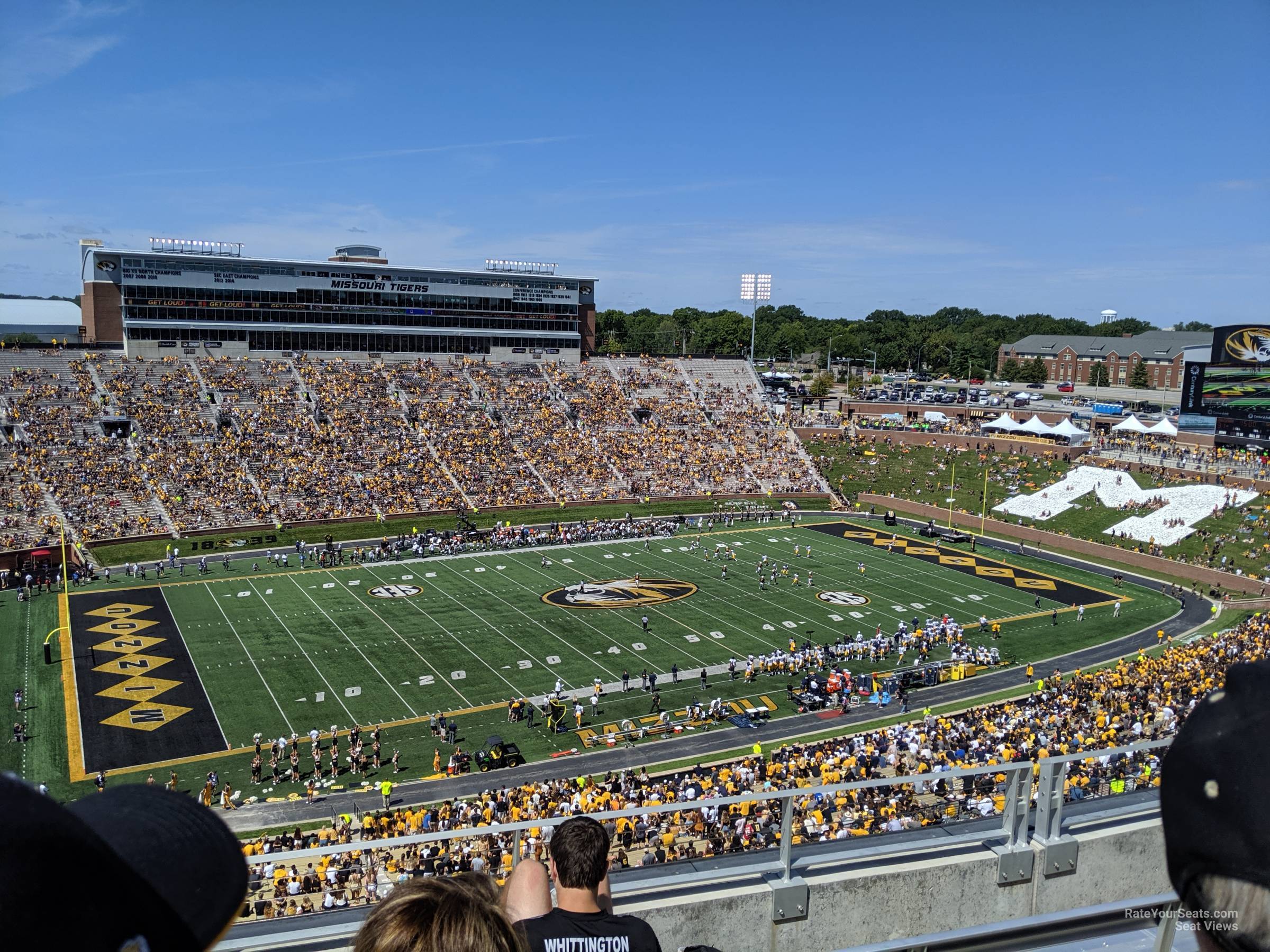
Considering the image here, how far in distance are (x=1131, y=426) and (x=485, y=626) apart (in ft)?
167

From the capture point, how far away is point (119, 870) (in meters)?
1.27

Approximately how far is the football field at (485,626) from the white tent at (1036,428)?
69.3ft

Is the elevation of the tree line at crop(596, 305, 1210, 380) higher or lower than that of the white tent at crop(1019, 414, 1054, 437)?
higher

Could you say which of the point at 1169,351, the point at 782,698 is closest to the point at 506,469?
the point at 782,698

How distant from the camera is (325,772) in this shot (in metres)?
23.2

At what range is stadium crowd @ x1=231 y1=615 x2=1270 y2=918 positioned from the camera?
14461 millimetres

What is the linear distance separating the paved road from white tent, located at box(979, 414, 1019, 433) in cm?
3347

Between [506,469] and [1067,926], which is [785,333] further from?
[1067,926]

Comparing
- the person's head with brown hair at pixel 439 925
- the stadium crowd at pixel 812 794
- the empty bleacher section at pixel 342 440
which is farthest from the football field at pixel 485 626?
the person's head with brown hair at pixel 439 925

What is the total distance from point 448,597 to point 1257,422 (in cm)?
5235

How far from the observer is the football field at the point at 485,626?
26781mm

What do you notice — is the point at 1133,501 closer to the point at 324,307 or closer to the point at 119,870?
the point at 324,307

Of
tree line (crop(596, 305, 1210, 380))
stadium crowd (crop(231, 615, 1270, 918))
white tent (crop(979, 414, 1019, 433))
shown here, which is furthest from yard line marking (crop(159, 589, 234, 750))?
tree line (crop(596, 305, 1210, 380))

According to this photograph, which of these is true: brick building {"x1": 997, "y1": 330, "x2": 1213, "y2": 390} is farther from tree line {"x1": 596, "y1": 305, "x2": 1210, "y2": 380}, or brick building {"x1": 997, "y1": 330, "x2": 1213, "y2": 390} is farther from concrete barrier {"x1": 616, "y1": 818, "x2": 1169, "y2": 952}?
concrete barrier {"x1": 616, "y1": 818, "x2": 1169, "y2": 952}
